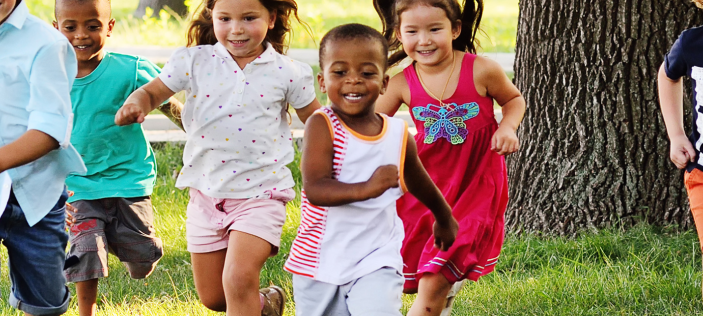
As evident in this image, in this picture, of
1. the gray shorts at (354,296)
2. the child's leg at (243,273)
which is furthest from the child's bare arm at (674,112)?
the child's leg at (243,273)

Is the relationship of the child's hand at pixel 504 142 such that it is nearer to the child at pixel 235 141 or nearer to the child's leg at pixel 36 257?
the child at pixel 235 141

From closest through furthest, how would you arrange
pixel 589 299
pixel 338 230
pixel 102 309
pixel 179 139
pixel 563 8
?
pixel 338 230 < pixel 589 299 < pixel 102 309 < pixel 563 8 < pixel 179 139

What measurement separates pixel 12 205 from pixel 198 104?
0.80m

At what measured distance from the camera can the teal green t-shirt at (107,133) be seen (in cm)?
397

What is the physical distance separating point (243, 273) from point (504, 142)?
1.11 meters

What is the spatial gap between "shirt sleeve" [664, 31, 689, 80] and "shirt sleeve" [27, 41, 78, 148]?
7.80 ft

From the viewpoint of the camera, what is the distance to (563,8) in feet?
16.6

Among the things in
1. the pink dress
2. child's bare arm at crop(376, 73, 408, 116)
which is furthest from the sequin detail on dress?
child's bare arm at crop(376, 73, 408, 116)

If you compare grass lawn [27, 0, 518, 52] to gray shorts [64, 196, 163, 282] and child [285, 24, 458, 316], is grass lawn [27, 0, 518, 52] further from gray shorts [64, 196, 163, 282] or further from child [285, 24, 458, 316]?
child [285, 24, 458, 316]

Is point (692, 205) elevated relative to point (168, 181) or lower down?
elevated

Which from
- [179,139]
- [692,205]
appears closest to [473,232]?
[692,205]

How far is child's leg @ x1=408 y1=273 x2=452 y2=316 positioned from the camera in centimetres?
366

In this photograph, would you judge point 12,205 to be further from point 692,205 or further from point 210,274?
point 692,205

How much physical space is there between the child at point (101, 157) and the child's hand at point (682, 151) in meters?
2.28
